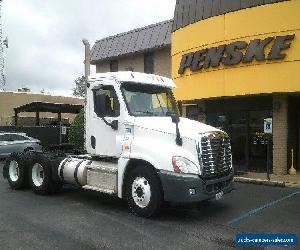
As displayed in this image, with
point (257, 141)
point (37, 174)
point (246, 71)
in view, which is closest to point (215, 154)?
point (37, 174)

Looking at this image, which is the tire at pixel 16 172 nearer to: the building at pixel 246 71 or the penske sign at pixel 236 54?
the building at pixel 246 71

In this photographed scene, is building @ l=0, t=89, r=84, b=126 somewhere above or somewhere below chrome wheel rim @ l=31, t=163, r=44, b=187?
above

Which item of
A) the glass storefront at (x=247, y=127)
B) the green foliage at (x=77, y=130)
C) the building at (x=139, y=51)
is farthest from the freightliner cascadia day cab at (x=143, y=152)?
the building at (x=139, y=51)

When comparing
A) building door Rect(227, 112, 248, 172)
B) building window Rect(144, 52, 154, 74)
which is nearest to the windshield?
building door Rect(227, 112, 248, 172)

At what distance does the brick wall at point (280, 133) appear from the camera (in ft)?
50.6

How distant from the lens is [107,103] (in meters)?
8.64

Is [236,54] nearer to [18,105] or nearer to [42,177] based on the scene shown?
[42,177]

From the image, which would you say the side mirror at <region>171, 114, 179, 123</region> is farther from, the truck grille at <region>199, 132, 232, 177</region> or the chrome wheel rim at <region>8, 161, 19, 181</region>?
the chrome wheel rim at <region>8, 161, 19, 181</region>

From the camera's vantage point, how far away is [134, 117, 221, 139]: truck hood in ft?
25.8

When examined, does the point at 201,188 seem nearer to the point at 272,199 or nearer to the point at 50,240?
the point at 50,240

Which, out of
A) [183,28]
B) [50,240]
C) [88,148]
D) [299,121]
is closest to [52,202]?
[88,148]

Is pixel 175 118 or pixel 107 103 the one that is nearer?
pixel 175 118

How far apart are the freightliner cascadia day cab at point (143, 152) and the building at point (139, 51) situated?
15024 mm

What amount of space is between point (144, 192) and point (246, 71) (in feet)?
29.0
